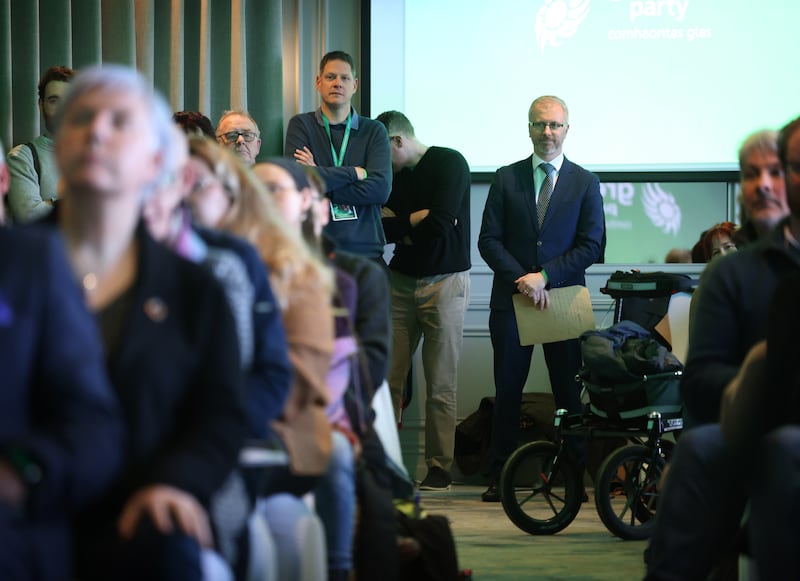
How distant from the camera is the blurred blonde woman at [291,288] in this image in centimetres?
223

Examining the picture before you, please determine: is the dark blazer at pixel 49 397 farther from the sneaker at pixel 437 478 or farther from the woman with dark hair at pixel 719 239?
the woman with dark hair at pixel 719 239

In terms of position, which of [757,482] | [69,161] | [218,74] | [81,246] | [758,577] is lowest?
[758,577]

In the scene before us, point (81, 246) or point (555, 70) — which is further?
point (555, 70)

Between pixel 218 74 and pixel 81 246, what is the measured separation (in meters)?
4.47

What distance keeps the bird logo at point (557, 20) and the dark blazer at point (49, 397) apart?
16.0ft

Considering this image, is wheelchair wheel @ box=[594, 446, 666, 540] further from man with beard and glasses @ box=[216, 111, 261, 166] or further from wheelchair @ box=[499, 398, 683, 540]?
man with beard and glasses @ box=[216, 111, 261, 166]

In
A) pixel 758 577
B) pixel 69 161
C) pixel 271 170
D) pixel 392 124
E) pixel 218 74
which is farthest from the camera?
pixel 218 74

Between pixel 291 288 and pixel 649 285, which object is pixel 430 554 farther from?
pixel 649 285

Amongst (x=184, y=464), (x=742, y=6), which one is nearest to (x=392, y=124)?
(x=742, y=6)

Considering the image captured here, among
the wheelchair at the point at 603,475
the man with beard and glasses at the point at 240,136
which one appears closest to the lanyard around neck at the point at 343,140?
the man with beard and glasses at the point at 240,136

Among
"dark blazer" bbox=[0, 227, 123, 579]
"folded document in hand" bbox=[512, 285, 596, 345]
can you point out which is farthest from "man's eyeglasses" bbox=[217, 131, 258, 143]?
"dark blazer" bbox=[0, 227, 123, 579]

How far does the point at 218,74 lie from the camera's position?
607cm

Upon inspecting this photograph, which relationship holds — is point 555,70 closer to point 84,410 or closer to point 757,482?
point 757,482

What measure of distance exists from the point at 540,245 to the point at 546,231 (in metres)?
0.06
